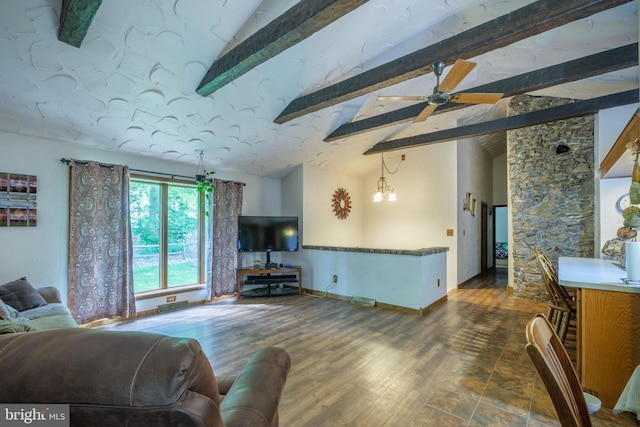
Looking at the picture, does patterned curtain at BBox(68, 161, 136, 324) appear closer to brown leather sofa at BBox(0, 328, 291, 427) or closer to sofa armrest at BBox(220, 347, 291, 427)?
sofa armrest at BBox(220, 347, 291, 427)

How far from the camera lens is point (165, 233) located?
14.8 feet

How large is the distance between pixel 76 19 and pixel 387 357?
3.70 meters

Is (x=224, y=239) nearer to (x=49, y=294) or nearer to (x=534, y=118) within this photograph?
(x=49, y=294)

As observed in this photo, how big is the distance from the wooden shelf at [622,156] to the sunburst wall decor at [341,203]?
4.13 m

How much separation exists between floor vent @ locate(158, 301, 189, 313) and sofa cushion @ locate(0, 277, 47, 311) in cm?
152

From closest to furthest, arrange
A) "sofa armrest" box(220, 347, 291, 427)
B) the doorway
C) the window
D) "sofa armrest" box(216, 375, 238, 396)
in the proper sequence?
1. "sofa armrest" box(220, 347, 291, 427)
2. "sofa armrest" box(216, 375, 238, 396)
3. the window
4. the doorway

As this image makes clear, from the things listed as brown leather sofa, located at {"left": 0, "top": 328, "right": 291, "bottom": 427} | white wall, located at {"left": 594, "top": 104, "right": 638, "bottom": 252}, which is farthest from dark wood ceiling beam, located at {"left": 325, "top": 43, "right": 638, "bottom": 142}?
brown leather sofa, located at {"left": 0, "top": 328, "right": 291, "bottom": 427}

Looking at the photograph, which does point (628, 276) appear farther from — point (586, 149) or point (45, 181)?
point (45, 181)

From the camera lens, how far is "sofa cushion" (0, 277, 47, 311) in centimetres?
266

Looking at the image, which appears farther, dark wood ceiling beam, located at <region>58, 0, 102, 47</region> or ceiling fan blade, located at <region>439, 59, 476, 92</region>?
ceiling fan blade, located at <region>439, 59, 476, 92</region>

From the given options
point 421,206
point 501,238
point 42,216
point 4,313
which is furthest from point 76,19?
point 501,238

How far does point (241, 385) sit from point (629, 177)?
4745mm

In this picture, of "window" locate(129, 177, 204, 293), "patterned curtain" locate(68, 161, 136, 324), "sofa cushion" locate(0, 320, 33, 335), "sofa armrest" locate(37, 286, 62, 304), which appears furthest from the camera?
"window" locate(129, 177, 204, 293)

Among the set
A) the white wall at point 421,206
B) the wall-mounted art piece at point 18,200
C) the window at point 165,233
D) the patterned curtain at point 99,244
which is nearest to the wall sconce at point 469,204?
the white wall at point 421,206
